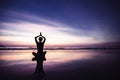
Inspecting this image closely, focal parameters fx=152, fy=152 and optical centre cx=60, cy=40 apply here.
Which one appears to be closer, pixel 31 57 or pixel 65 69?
pixel 65 69

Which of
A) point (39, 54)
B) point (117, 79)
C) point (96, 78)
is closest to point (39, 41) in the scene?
point (39, 54)

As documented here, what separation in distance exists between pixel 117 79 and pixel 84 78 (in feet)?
5.32

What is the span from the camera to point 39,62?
25.4 ft

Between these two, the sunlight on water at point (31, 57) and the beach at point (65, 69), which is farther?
the sunlight on water at point (31, 57)

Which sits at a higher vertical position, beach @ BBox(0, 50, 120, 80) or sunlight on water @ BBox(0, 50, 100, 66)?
sunlight on water @ BBox(0, 50, 100, 66)

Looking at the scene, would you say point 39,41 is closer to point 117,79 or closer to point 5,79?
point 5,79

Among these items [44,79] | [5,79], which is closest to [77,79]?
[44,79]

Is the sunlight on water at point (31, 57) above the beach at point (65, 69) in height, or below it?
above

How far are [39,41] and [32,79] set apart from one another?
1.92m

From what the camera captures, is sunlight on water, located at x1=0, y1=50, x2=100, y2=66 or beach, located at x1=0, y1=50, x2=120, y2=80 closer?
beach, located at x1=0, y1=50, x2=120, y2=80

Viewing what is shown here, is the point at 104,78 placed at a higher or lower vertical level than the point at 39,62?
lower

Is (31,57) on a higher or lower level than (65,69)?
higher

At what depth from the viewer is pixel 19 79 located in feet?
24.9

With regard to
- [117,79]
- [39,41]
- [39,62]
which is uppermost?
[39,41]
